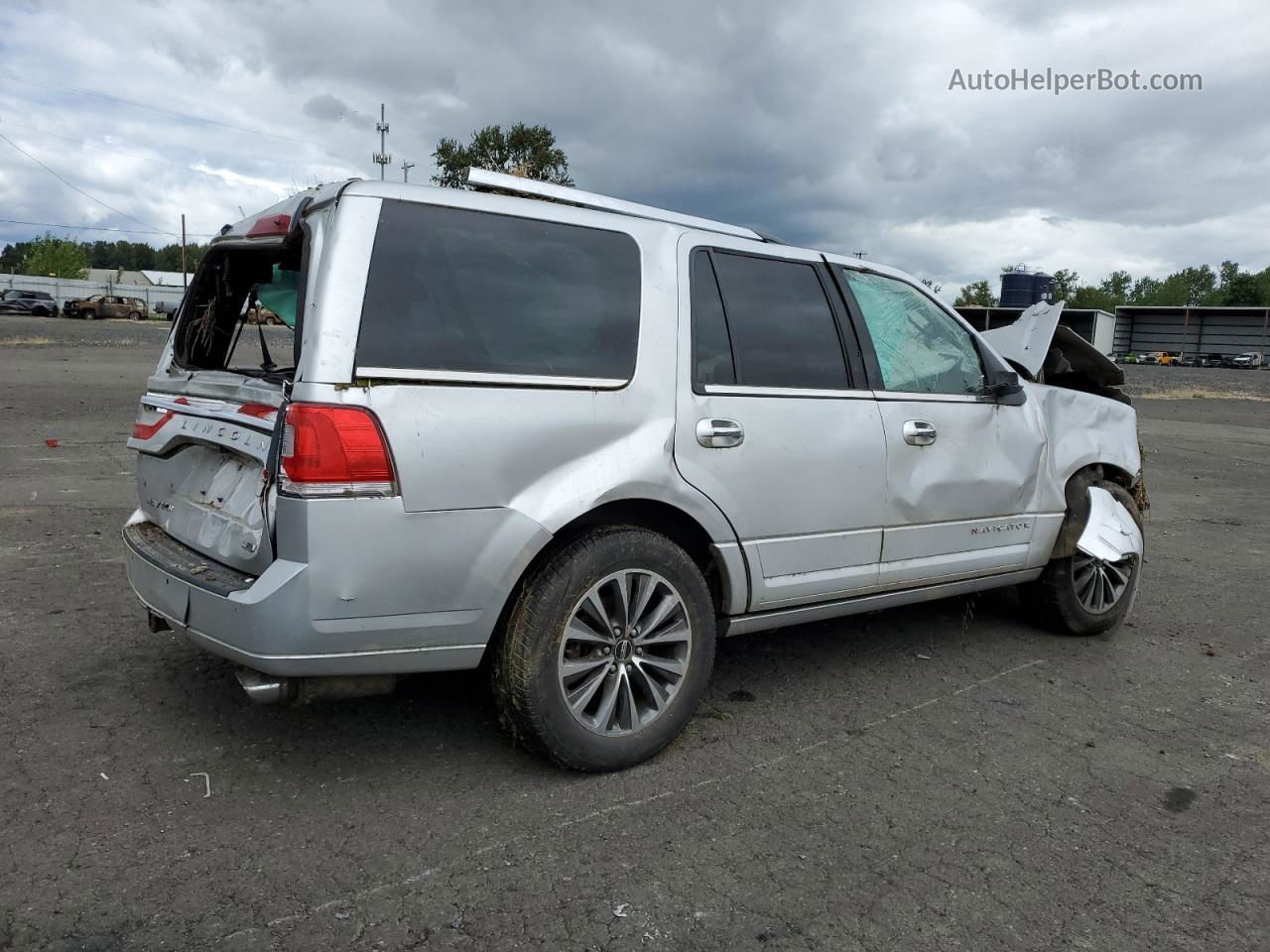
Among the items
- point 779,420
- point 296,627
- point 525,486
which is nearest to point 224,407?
point 296,627

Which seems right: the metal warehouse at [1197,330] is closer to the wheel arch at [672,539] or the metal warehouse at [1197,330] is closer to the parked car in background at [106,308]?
the parked car in background at [106,308]

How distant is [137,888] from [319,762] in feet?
2.77

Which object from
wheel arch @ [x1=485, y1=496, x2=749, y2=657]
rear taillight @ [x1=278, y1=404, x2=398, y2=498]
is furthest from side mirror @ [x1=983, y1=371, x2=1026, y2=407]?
rear taillight @ [x1=278, y1=404, x2=398, y2=498]

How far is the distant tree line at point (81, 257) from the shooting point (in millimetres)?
101812

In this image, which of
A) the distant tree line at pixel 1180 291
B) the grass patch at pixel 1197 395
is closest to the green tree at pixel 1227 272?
the distant tree line at pixel 1180 291

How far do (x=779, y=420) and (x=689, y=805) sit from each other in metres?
1.46

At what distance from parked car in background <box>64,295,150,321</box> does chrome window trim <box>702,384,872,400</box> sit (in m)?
55.6

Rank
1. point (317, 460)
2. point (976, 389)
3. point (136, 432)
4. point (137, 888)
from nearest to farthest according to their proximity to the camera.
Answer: point (137, 888)
point (317, 460)
point (136, 432)
point (976, 389)

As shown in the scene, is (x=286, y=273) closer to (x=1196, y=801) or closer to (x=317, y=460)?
(x=317, y=460)

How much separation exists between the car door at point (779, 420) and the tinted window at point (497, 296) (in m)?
0.30

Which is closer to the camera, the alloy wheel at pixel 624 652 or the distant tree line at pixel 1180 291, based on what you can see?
the alloy wheel at pixel 624 652

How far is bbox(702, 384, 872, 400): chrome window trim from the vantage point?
3664 mm

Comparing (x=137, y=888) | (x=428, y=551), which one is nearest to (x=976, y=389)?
(x=428, y=551)

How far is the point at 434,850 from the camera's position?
2895 millimetres
